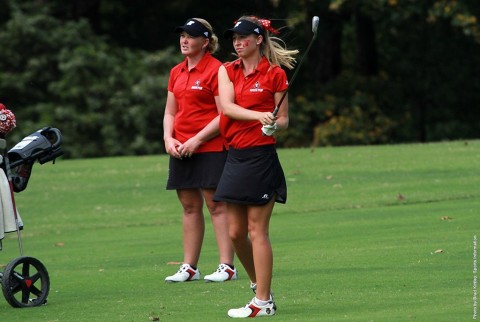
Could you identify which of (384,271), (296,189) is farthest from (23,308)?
(296,189)

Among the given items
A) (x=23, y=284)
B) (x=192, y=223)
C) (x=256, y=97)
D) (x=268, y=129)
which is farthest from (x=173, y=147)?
(x=268, y=129)

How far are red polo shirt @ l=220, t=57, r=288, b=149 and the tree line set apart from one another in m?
22.8

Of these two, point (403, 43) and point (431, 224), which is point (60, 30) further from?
point (431, 224)

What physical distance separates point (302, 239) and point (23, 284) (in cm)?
467

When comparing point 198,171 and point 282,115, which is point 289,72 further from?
point 282,115

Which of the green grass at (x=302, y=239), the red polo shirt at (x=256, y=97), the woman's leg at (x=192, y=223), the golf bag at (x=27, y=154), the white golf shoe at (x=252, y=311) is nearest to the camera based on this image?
the white golf shoe at (x=252, y=311)

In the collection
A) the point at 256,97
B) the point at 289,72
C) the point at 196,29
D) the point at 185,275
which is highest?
the point at 196,29

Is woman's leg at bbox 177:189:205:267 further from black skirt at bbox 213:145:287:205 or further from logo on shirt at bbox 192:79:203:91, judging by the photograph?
black skirt at bbox 213:145:287:205

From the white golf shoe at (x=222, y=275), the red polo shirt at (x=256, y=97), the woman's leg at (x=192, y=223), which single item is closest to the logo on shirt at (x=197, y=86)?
the woman's leg at (x=192, y=223)

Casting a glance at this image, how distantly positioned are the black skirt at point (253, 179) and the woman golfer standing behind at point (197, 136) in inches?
70.4

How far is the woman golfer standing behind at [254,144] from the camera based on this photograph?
8.38m

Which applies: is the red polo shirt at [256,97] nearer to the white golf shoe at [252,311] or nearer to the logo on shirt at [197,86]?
the white golf shoe at [252,311]

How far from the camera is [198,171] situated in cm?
1053

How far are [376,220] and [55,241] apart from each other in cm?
388
